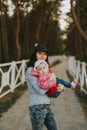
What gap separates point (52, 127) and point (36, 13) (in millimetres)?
30723

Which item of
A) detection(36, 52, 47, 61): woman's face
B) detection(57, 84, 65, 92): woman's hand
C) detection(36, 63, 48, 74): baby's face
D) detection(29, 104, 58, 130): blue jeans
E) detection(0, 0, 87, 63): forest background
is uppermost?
detection(36, 52, 47, 61): woman's face

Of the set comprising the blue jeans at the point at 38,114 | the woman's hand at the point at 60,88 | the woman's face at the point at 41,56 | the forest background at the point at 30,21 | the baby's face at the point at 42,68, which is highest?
the woman's face at the point at 41,56

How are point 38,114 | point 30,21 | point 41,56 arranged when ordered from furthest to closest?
point 30,21
point 41,56
point 38,114

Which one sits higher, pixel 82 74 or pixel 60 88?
pixel 60 88

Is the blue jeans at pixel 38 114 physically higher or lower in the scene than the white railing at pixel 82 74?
higher

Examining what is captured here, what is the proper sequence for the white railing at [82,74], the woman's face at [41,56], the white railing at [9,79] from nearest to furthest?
Answer: the woman's face at [41,56]
the white railing at [9,79]
the white railing at [82,74]

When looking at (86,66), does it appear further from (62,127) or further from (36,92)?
(36,92)

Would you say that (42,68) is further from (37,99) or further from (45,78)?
(37,99)

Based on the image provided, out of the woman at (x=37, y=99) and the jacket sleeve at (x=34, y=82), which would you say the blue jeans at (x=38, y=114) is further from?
the jacket sleeve at (x=34, y=82)

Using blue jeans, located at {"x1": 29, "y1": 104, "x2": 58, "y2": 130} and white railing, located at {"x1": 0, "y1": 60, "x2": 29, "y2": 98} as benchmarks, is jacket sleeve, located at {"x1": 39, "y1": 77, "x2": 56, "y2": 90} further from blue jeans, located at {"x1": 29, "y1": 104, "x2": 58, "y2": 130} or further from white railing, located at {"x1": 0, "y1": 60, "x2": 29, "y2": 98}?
white railing, located at {"x1": 0, "y1": 60, "x2": 29, "y2": 98}

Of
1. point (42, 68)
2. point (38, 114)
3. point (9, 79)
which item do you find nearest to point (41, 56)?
point (42, 68)

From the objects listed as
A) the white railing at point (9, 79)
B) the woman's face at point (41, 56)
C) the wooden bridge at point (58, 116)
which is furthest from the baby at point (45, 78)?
the white railing at point (9, 79)

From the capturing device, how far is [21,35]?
137ft

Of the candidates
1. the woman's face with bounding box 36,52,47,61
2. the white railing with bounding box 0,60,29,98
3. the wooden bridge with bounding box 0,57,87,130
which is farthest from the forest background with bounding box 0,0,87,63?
the woman's face with bounding box 36,52,47,61
